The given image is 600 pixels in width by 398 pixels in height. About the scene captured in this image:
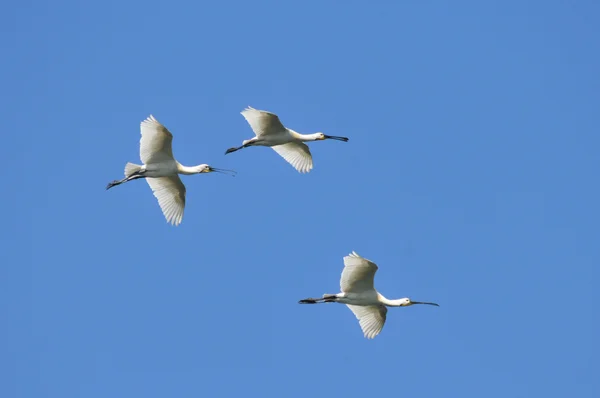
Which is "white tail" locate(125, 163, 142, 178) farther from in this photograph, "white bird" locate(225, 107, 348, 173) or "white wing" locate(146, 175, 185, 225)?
"white bird" locate(225, 107, 348, 173)

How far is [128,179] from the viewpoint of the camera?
116 feet

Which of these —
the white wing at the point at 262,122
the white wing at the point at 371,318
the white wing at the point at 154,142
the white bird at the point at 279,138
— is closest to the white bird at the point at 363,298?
the white wing at the point at 371,318

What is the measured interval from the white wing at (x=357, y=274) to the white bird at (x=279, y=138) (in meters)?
4.67

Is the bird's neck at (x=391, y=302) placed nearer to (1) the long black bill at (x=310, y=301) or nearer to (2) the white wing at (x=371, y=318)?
(2) the white wing at (x=371, y=318)

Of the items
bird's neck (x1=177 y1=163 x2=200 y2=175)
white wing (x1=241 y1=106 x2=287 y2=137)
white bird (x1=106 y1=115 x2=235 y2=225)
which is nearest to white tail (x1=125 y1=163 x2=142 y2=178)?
white bird (x1=106 y1=115 x2=235 y2=225)

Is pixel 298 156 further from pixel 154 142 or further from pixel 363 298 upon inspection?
pixel 363 298

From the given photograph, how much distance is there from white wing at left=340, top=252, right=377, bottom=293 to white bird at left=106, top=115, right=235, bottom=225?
541 cm

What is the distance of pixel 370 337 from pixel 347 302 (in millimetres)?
1205

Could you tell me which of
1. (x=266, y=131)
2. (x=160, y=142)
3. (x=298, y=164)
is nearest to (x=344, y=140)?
(x=298, y=164)

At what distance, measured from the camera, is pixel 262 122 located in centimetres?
3512

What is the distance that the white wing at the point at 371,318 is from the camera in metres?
34.0

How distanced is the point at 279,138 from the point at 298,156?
7.86 ft

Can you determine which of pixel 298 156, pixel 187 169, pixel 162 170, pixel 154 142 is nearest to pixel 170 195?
pixel 187 169

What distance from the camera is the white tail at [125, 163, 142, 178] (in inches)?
1373
